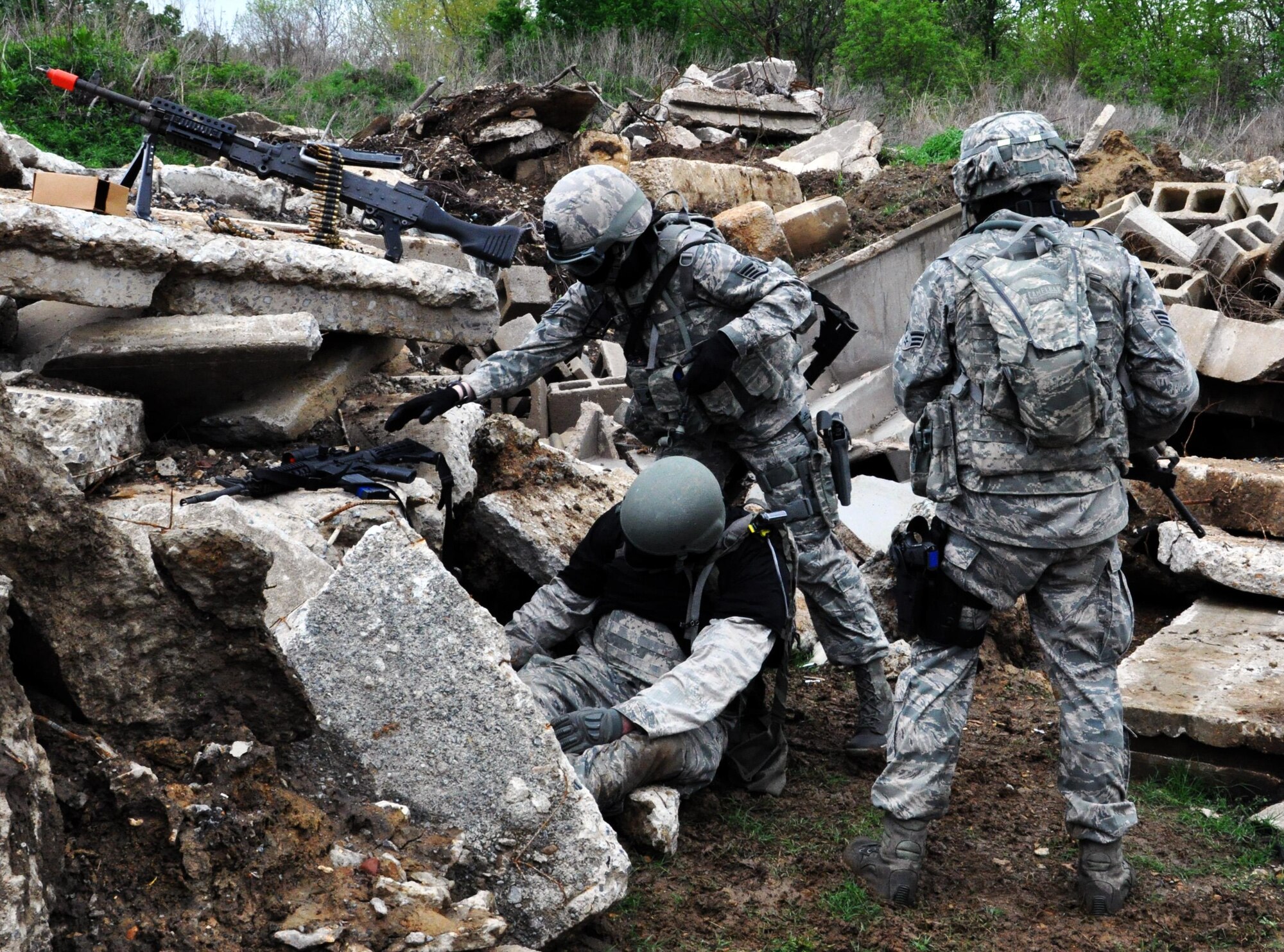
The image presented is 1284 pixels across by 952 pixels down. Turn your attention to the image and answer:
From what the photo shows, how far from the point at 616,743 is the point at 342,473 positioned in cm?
169

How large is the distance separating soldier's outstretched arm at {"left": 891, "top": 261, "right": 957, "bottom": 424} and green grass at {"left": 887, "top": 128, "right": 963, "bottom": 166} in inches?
421

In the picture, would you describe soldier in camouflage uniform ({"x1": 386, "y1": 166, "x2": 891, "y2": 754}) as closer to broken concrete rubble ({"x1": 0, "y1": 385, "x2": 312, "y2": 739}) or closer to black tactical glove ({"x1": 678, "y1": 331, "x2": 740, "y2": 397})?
black tactical glove ({"x1": 678, "y1": 331, "x2": 740, "y2": 397})

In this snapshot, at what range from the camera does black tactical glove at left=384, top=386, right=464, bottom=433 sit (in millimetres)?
4211

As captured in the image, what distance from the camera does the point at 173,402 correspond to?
15.2ft

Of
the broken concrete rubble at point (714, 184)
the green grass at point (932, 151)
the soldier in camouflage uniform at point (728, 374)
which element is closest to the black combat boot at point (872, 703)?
the soldier in camouflage uniform at point (728, 374)

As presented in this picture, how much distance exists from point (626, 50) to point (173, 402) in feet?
50.2

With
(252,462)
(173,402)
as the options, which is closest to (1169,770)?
(252,462)

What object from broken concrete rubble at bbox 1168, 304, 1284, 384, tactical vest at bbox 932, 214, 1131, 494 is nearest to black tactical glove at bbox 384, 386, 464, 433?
tactical vest at bbox 932, 214, 1131, 494

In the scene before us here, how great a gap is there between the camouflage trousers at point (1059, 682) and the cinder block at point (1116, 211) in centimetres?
638

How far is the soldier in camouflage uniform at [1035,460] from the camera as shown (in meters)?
3.00

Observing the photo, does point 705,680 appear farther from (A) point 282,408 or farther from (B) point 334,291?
(B) point 334,291

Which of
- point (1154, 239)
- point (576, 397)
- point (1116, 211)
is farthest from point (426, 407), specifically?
point (1116, 211)

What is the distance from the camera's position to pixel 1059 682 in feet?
10.4

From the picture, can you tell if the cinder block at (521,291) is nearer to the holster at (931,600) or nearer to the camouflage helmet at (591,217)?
the camouflage helmet at (591,217)
